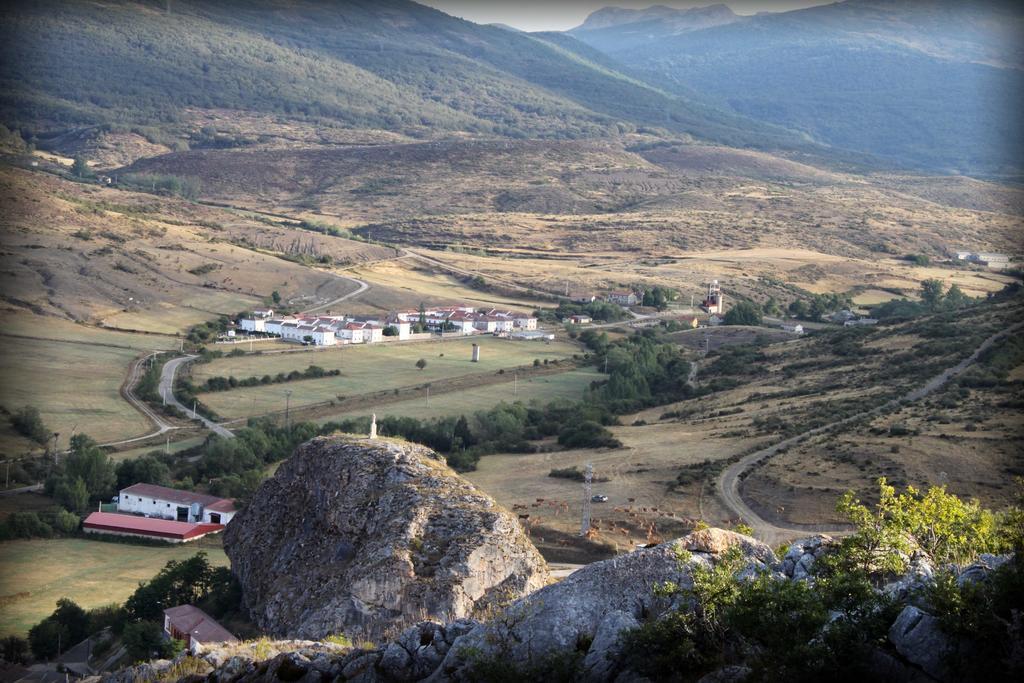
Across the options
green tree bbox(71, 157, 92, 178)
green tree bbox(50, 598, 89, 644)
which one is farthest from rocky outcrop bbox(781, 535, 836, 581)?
green tree bbox(71, 157, 92, 178)

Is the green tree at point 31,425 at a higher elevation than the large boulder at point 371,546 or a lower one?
lower

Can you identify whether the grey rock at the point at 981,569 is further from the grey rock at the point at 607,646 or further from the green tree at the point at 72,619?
the green tree at the point at 72,619

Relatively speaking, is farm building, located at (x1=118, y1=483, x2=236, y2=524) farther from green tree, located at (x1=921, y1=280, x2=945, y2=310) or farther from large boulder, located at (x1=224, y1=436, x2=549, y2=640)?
green tree, located at (x1=921, y1=280, x2=945, y2=310)

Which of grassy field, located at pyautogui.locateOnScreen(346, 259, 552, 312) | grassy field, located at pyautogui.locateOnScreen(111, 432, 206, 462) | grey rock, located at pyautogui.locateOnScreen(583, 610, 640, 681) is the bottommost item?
grassy field, located at pyautogui.locateOnScreen(346, 259, 552, 312)

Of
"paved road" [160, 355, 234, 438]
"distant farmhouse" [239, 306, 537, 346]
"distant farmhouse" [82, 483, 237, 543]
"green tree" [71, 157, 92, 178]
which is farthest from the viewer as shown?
"green tree" [71, 157, 92, 178]

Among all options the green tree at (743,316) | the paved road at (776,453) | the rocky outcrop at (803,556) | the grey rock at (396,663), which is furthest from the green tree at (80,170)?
the rocky outcrop at (803,556)
